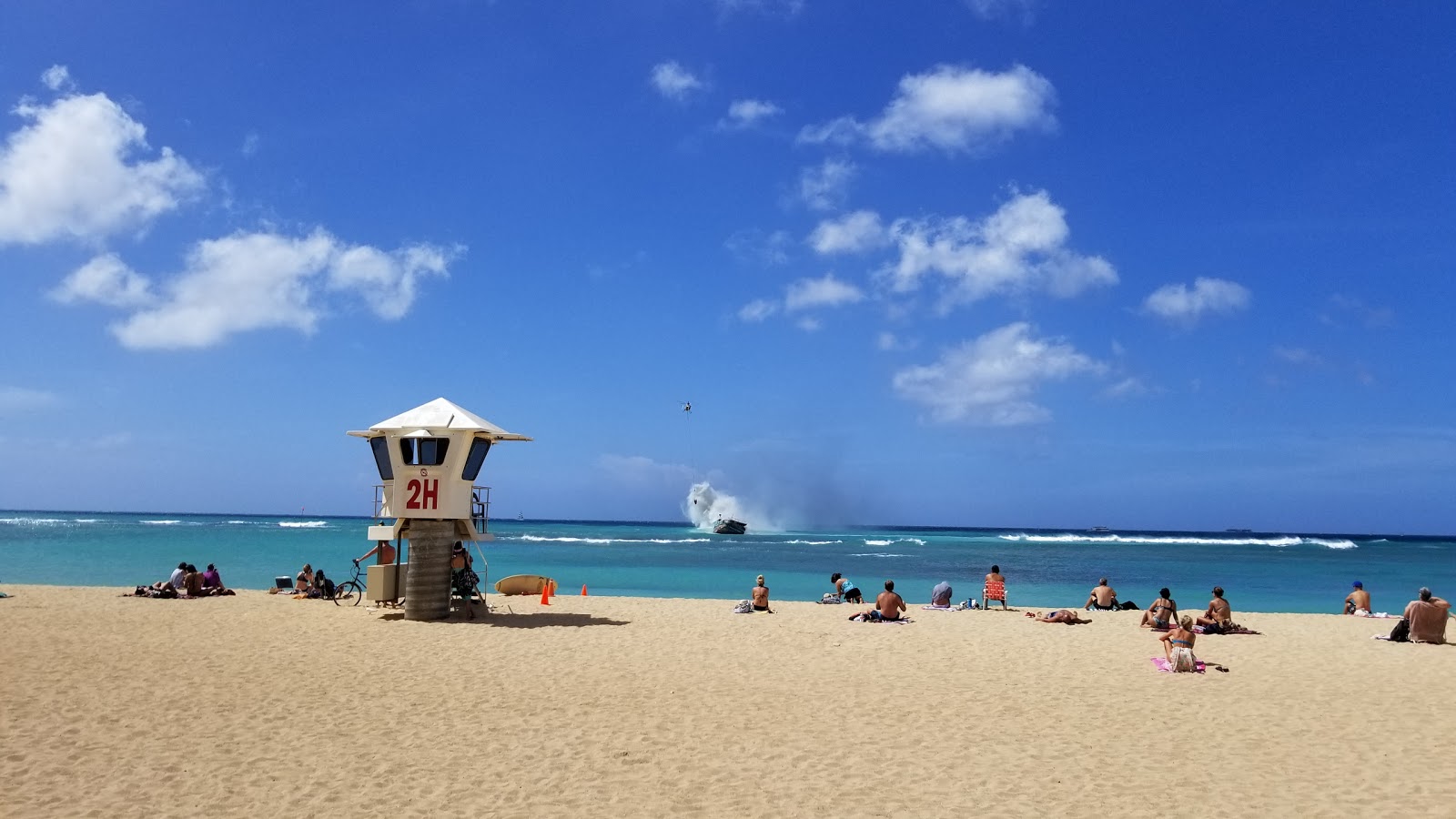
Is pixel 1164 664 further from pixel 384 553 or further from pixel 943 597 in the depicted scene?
pixel 384 553

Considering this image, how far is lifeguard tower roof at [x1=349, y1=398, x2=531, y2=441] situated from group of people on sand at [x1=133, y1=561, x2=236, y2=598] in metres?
6.46

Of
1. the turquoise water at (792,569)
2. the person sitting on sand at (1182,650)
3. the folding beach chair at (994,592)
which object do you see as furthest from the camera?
the turquoise water at (792,569)

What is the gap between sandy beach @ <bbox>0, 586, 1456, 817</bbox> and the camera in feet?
23.4

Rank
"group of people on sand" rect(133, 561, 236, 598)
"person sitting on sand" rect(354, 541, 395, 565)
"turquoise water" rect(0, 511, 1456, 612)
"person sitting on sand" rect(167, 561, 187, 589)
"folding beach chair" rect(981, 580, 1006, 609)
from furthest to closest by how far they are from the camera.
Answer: "turquoise water" rect(0, 511, 1456, 612) → "folding beach chair" rect(981, 580, 1006, 609) → "person sitting on sand" rect(167, 561, 187, 589) → "group of people on sand" rect(133, 561, 236, 598) → "person sitting on sand" rect(354, 541, 395, 565)

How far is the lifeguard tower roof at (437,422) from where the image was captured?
17500 millimetres

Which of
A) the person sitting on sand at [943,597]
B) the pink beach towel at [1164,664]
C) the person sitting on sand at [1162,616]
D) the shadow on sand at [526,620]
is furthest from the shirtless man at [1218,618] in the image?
the shadow on sand at [526,620]

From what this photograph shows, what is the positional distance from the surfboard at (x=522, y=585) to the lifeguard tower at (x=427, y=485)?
4852mm

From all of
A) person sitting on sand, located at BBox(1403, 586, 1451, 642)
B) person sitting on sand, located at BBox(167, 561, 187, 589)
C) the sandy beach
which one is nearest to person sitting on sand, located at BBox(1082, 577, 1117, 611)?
the sandy beach

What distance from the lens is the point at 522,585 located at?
22.6 metres

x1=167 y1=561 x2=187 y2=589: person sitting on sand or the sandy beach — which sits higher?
x1=167 y1=561 x2=187 y2=589: person sitting on sand

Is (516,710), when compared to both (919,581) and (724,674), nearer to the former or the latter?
(724,674)

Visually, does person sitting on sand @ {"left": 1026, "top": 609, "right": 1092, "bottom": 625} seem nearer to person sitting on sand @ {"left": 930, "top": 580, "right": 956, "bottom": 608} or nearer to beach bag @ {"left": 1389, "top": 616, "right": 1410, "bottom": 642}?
person sitting on sand @ {"left": 930, "top": 580, "right": 956, "bottom": 608}

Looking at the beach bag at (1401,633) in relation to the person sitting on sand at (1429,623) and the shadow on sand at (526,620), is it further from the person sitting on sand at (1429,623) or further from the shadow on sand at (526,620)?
the shadow on sand at (526,620)

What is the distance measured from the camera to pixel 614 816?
6.71 m
